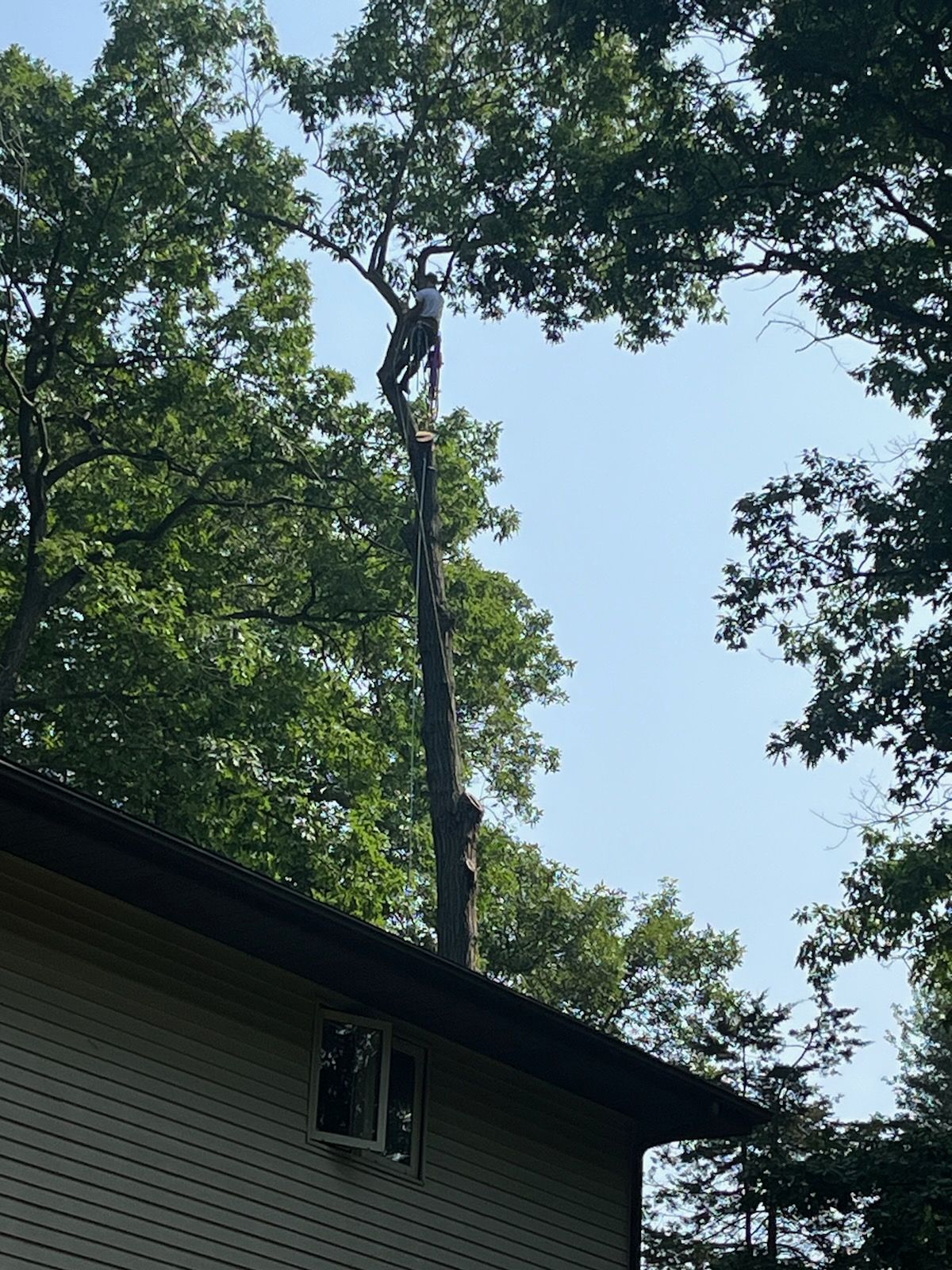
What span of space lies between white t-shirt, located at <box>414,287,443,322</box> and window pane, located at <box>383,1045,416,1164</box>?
34.0 feet

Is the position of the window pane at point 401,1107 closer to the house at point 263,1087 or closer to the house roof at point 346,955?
the house at point 263,1087

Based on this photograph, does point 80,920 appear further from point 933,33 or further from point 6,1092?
point 933,33

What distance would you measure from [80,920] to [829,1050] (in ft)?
65.8

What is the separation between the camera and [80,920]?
33.9ft

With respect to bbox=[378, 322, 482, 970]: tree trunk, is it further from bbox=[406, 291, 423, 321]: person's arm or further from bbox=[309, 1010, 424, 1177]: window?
bbox=[309, 1010, 424, 1177]: window

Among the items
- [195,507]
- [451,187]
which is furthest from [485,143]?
[195,507]

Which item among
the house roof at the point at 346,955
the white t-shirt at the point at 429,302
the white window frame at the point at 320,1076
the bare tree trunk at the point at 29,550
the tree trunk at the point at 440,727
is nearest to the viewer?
the house roof at the point at 346,955

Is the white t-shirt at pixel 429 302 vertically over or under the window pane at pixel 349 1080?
over

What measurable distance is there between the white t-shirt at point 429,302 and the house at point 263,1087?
10057mm

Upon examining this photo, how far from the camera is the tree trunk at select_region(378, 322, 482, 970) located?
17422mm

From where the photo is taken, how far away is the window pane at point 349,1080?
38.7ft

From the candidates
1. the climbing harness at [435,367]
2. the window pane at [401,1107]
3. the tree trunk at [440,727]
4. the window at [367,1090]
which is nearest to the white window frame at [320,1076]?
the window at [367,1090]

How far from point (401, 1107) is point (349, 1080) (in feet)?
1.81

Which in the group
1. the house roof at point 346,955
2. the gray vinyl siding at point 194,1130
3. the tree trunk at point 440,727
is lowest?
the gray vinyl siding at point 194,1130
